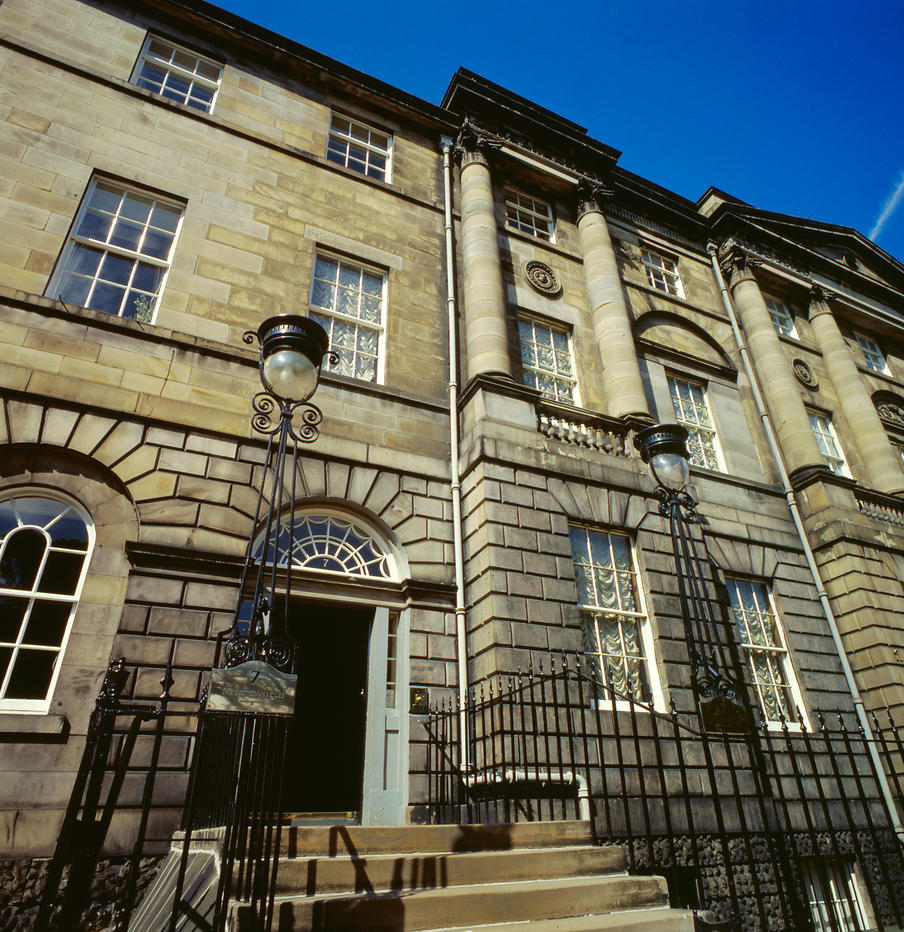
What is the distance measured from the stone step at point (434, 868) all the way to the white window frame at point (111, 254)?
7.47 meters

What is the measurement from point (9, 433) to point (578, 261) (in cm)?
1172

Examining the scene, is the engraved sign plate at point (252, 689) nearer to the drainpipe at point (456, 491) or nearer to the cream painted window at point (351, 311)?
the drainpipe at point (456, 491)

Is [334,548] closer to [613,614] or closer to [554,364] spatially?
[613,614]

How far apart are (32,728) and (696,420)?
12.9 m

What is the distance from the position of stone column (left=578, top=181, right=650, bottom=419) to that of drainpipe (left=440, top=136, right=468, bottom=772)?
3292 mm

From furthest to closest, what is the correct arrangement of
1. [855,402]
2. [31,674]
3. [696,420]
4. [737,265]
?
[737,265] < [855,402] < [696,420] < [31,674]

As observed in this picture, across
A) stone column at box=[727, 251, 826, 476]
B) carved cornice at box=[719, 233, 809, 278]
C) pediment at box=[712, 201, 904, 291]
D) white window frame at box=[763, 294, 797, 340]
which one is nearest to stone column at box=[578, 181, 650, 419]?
stone column at box=[727, 251, 826, 476]

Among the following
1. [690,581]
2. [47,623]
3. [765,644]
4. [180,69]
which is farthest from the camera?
[180,69]

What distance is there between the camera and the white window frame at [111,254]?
27.9ft

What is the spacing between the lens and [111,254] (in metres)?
9.06

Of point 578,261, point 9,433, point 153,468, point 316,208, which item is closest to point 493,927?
point 153,468

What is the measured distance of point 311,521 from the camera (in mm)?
8648

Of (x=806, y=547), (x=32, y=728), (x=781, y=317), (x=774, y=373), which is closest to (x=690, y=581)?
(x=806, y=547)

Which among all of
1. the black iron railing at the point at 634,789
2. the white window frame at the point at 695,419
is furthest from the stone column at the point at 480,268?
the black iron railing at the point at 634,789
